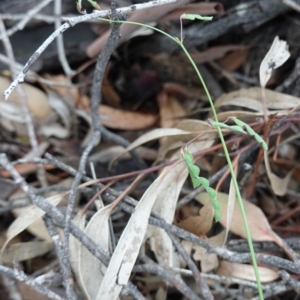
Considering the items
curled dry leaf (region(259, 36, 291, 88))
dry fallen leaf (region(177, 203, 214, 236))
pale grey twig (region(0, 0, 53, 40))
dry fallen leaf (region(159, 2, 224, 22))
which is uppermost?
pale grey twig (region(0, 0, 53, 40))

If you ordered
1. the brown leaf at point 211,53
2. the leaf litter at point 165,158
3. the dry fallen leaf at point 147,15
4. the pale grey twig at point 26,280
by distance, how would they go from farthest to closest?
the brown leaf at point 211,53
the dry fallen leaf at point 147,15
the leaf litter at point 165,158
the pale grey twig at point 26,280

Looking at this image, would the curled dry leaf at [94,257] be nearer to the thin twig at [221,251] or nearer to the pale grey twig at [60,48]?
the thin twig at [221,251]

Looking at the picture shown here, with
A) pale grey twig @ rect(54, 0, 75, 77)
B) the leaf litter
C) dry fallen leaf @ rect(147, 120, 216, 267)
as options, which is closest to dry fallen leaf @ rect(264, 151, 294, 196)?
the leaf litter

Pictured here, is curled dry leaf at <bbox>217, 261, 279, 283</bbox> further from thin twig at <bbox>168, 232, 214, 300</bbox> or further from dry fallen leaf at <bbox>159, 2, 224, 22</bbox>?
dry fallen leaf at <bbox>159, 2, 224, 22</bbox>

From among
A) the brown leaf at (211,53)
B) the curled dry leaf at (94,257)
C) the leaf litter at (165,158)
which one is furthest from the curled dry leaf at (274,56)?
the curled dry leaf at (94,257)

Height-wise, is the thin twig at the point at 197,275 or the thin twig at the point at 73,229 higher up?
the thin twig at the point at 73,229

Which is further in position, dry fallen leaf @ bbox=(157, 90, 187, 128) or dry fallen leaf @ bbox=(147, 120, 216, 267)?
dry fallen leaf @ bbox=(157, 90, 187, 128)

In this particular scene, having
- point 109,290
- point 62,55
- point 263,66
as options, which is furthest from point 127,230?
point 62,55

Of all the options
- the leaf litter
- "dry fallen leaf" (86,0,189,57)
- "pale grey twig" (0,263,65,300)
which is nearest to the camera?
"pale grey twig" (0,263,65,300)
